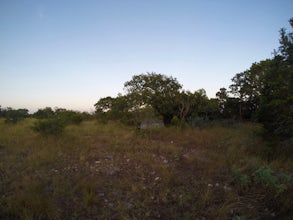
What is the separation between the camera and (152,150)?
6.86 metres

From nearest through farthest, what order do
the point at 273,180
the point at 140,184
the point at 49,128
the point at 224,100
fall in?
the point at 273,180 < the point at 140,184 < the point at 49,128 < the point at 224,100

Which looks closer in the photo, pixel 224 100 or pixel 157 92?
pixel 157 92

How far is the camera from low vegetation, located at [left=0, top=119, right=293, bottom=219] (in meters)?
3.20

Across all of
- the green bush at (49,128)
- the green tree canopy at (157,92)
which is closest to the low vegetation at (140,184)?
the green bush at (49,128)

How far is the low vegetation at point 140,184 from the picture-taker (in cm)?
320

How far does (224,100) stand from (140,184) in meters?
19.4

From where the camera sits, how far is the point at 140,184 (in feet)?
13.6

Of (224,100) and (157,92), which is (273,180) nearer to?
(157,92)

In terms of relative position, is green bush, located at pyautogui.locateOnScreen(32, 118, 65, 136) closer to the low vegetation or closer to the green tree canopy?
the low vegetation

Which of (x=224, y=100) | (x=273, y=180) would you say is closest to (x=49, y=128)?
(x=273, y=180)

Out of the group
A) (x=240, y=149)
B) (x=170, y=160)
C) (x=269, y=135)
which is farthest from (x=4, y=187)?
(x=269, y=135)

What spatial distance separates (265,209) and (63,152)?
5.44 meters

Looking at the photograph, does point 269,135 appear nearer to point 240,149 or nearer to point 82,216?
point 240,149

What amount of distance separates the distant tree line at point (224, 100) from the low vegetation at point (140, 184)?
103cm
